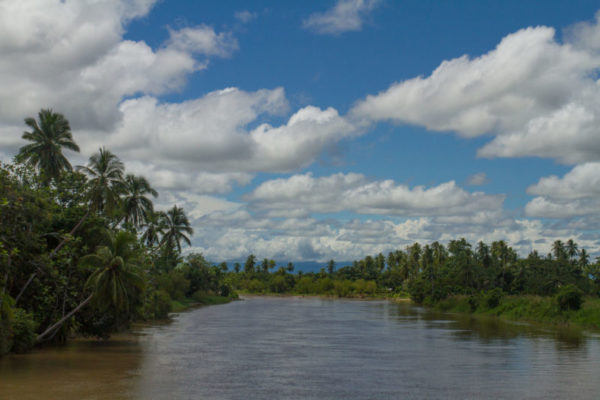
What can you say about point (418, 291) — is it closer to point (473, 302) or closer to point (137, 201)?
point (473, 302)

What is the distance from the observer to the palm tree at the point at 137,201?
69500mm

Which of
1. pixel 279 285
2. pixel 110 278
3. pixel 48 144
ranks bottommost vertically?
pixel 279 285

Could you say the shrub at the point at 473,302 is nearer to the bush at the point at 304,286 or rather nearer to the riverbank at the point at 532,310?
the riverbank at the point at 532,310

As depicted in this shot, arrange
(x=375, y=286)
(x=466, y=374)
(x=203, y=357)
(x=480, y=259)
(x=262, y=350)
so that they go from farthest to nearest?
1. (x=375, y=286)
2. (x=480, y=259)
3. (x=262, y=350)
4. (x=203, y=357)
5. (x=466, y=374)

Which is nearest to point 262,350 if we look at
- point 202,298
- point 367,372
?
point 367,372

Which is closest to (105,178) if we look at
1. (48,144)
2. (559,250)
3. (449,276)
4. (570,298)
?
(48,144)

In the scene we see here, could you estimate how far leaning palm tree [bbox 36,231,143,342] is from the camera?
1331 inches

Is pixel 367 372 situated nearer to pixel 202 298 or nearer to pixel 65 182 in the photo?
pixel 65 182

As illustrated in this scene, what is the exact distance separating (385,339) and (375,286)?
115 meters

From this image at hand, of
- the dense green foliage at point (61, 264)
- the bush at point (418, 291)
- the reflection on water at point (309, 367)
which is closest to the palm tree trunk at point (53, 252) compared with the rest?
the dense green foliage at point (61, 264)

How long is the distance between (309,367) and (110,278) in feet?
43.4

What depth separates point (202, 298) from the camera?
107250 mm

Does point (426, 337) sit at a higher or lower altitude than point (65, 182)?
lower

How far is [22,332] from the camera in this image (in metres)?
31.7
